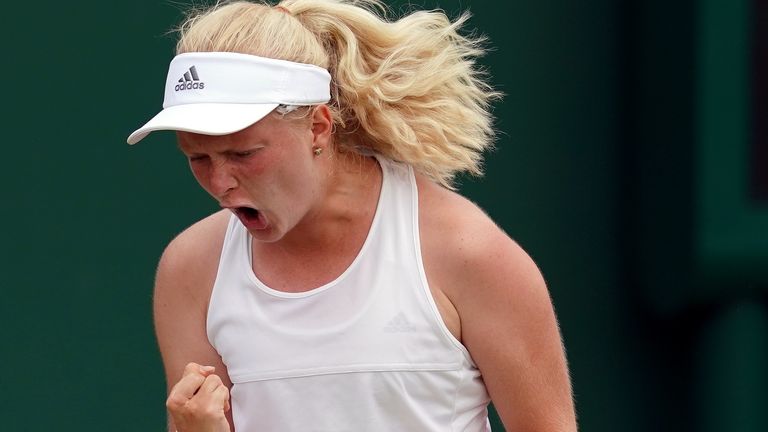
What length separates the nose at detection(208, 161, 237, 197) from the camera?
80.9 inches

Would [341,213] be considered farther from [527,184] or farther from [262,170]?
[527,184]

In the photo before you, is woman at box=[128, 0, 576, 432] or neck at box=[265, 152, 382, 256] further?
neck at box=[265, 152, 382, 256]

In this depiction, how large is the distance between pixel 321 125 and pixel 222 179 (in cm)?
19

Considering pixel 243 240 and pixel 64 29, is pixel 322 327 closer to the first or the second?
pixel 243 240

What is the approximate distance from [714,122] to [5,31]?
1.61 m

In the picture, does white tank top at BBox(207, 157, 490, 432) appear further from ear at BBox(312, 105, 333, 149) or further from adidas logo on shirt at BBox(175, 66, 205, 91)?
adidas logo on shirt at BBox(175, 66, 205, 91)

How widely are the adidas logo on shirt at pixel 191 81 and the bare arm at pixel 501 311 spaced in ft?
1.28

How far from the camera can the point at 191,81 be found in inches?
83.5

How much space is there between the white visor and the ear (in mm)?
18

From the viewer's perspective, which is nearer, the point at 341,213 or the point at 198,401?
the point at 198,401

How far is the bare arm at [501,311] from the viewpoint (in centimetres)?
216

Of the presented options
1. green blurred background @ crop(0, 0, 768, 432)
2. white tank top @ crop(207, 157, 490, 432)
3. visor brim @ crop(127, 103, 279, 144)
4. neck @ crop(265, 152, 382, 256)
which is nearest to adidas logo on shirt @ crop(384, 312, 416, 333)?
white tank top @ crop(207, 157, 490, 432)

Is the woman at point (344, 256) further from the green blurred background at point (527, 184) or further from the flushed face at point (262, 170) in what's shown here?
the green blurred background at point (527, 184)

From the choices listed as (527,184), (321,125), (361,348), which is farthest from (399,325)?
(527,184)
